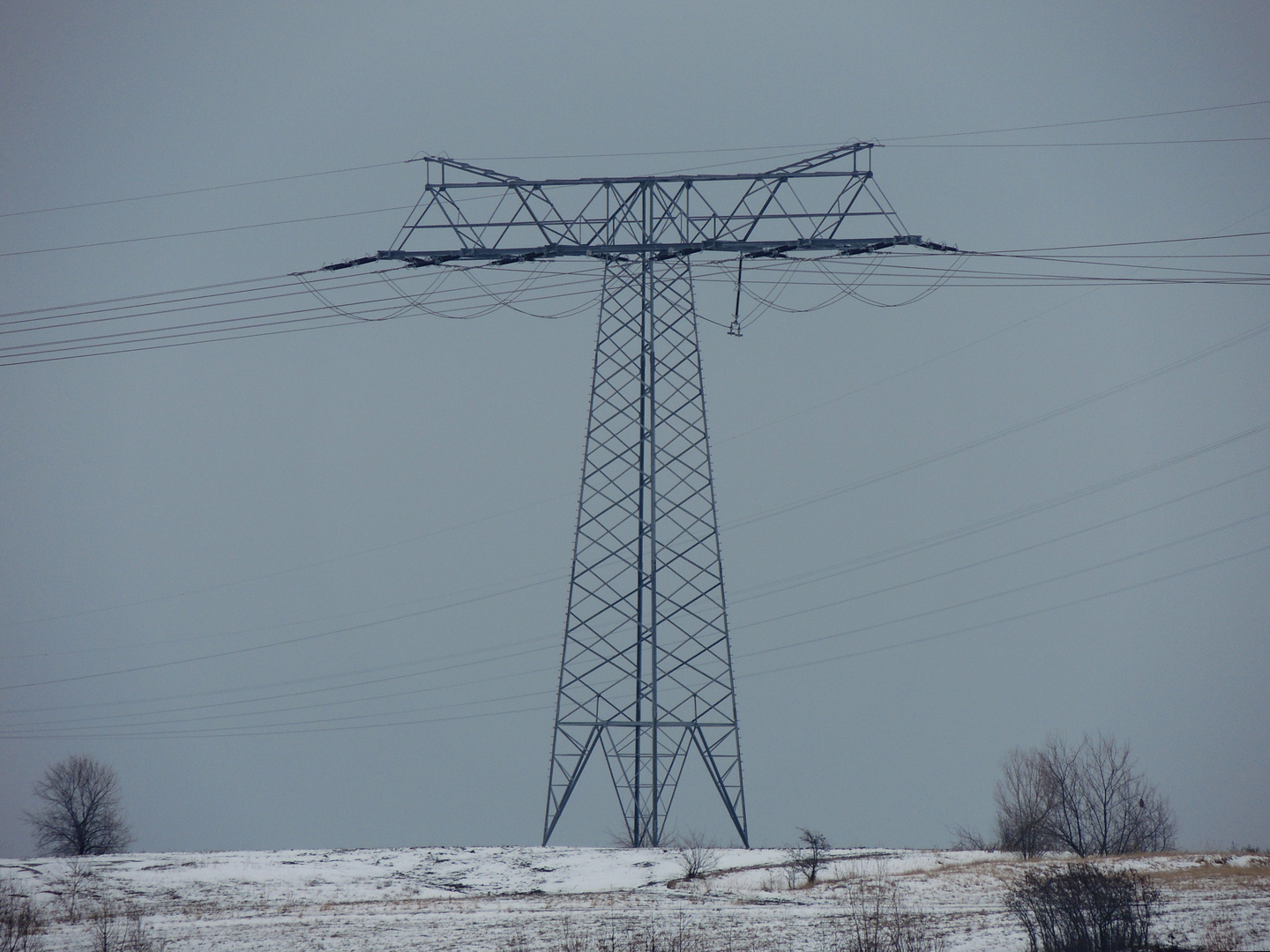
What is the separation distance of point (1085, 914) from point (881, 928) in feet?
9.93

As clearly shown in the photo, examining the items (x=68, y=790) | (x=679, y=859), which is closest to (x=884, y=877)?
(x=679, y=859)

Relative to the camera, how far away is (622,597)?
30.8 meters

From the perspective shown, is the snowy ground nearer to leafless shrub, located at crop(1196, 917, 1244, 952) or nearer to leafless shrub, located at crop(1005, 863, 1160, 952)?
leafless shrub, located at crop(1196, 917, 1244, 952)

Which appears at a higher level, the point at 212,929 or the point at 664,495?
the point at 664,495

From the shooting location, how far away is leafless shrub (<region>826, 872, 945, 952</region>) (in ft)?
57.3

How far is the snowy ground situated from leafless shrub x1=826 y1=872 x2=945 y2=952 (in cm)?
19

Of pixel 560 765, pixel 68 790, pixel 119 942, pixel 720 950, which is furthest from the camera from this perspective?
pixel 68 790

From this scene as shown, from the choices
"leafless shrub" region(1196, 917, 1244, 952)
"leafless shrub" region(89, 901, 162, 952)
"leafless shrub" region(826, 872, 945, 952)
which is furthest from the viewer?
"leafless shrub" region(89, 901, 162, 952)

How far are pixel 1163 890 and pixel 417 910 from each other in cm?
1367

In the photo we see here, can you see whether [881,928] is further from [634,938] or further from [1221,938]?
[1221,938]

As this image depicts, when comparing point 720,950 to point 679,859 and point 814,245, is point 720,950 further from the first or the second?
point 814,245

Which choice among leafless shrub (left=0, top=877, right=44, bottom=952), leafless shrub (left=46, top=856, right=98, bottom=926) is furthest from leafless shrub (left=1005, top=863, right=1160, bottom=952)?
leafless shrub (left=46, top=856, right=98, bottom=926)

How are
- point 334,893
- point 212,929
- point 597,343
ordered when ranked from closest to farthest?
point 212,929 < point 334,893 < point 597,343

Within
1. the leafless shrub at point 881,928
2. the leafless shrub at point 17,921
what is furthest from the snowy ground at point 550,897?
the leafless shrub at point 17,921
